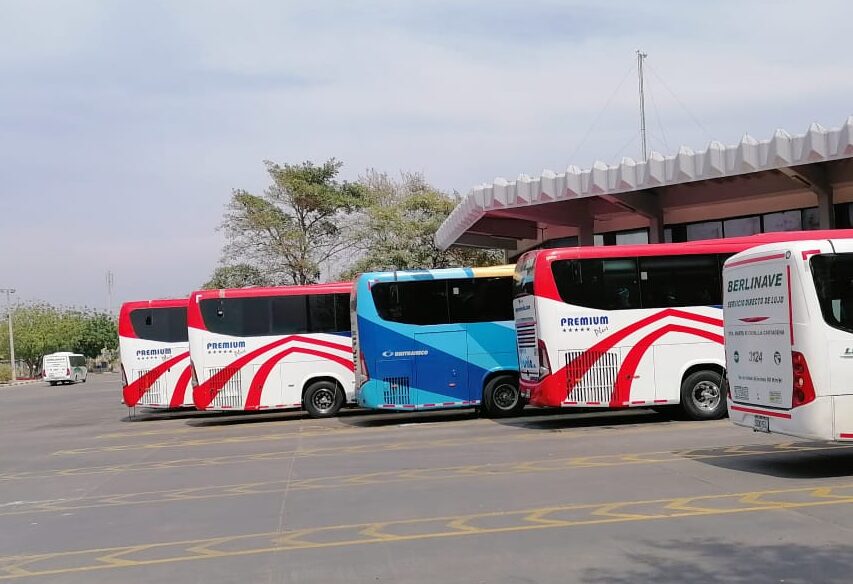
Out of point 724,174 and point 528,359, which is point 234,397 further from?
point 724,174

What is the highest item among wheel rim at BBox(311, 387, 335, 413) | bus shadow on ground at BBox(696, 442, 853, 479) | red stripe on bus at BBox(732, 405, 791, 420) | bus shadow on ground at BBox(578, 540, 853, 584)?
red stripe on bus at BBox(732, 405, 791, 420)

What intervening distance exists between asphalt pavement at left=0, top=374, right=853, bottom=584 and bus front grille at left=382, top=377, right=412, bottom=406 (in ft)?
7.44

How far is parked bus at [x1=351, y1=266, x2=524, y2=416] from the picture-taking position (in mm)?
19203

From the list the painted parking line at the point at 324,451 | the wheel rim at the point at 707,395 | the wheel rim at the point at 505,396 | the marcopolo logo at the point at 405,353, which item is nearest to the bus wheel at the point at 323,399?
the marcopolo logo at the point at 405,353

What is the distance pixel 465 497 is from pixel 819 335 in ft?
13.6

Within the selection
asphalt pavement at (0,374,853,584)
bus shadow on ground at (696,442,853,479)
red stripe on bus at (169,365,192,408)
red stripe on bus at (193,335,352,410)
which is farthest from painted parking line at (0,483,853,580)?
red stripe on bus at (169,365,192,408)

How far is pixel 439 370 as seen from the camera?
760 inches

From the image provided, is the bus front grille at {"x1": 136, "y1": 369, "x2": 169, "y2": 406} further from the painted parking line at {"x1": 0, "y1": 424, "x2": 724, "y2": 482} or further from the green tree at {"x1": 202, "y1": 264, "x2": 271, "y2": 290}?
the green tree at {"x1": 202, "y1": 264, "x2": 271, "y2": 290}

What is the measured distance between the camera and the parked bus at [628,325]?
16.5 m

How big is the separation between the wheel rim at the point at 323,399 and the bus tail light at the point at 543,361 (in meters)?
7.20

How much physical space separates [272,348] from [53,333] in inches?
3522

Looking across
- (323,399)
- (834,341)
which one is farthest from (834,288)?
(323,399)

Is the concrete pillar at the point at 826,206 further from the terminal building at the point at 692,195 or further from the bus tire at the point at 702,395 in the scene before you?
the bus tire at the point at 702,395

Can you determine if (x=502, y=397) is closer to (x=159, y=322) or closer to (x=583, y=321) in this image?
(x=583, y=321)
